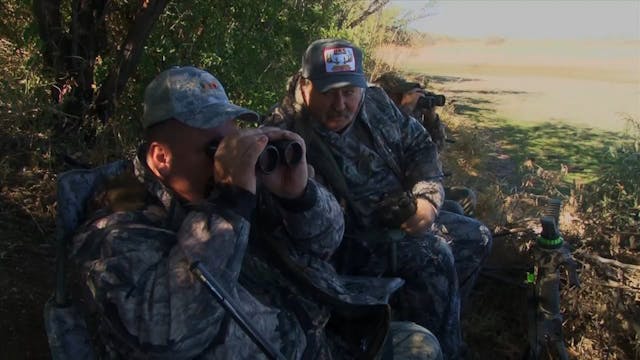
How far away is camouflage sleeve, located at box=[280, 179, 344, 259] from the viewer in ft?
6.91

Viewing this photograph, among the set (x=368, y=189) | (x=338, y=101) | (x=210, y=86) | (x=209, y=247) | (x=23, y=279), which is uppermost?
(x=210, y=86)

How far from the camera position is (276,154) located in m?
1.96

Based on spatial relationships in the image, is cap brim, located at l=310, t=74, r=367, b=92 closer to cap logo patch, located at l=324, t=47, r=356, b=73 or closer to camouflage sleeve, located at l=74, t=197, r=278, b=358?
cap logo patch, located at l=324, t=47, r=356, b=73

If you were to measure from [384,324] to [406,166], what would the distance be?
116 centimetres

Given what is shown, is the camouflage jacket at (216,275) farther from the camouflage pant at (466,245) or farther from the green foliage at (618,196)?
the green foliage at (618,196)

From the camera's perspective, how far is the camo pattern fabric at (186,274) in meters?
1.76

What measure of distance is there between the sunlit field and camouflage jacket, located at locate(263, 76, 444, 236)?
9.06ft

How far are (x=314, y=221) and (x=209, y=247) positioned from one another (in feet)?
1.44

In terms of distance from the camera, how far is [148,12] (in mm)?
4250

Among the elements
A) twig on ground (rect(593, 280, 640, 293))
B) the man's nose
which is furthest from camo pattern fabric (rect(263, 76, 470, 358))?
twig on ground (rect(593, 280, 640, 293))

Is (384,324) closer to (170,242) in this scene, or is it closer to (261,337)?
(261,337)

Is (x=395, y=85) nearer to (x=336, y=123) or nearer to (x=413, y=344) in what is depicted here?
A: (x=336, y=123)

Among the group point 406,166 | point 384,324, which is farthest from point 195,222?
point 406,166

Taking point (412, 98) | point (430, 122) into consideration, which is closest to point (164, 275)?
point (412, 98)
